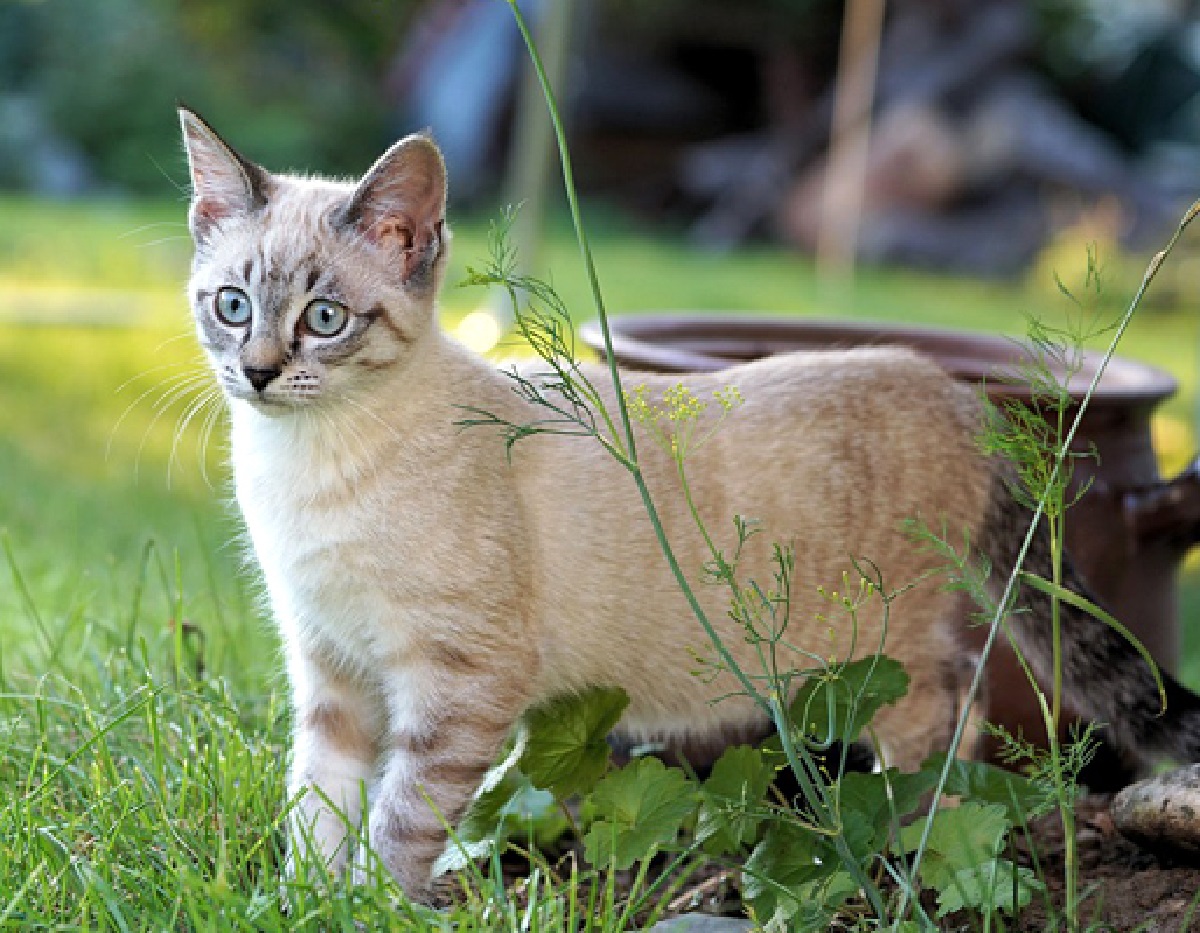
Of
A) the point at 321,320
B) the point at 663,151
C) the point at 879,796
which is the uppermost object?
the point at 321,320

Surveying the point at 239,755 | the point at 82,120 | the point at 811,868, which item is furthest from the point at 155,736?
the point at 82,120

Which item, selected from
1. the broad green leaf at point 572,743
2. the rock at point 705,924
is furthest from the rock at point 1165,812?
the broad green leaf at point 572,743

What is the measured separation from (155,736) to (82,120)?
14203mm

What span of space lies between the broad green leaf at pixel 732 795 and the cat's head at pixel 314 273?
2.81ft

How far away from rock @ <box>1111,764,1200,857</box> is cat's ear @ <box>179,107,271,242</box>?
179 centimetres

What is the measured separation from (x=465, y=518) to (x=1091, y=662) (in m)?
1.19

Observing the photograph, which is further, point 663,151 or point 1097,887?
point 663,151

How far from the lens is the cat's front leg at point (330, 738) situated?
2.44 m

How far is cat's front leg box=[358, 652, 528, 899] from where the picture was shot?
224 centimetres

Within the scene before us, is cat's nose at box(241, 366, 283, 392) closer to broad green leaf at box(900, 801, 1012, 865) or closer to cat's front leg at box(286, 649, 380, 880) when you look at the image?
cat's front leg at box(286, 649, 380, 880)

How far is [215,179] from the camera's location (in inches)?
96.4

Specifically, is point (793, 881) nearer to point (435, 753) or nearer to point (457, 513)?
point (435, 753)

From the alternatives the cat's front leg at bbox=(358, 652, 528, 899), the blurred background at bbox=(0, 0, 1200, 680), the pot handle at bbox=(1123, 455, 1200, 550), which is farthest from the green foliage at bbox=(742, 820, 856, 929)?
the blurred background at bbox=(0, 0, 1200, 680)

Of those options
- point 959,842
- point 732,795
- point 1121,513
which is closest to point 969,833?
point 959,842
